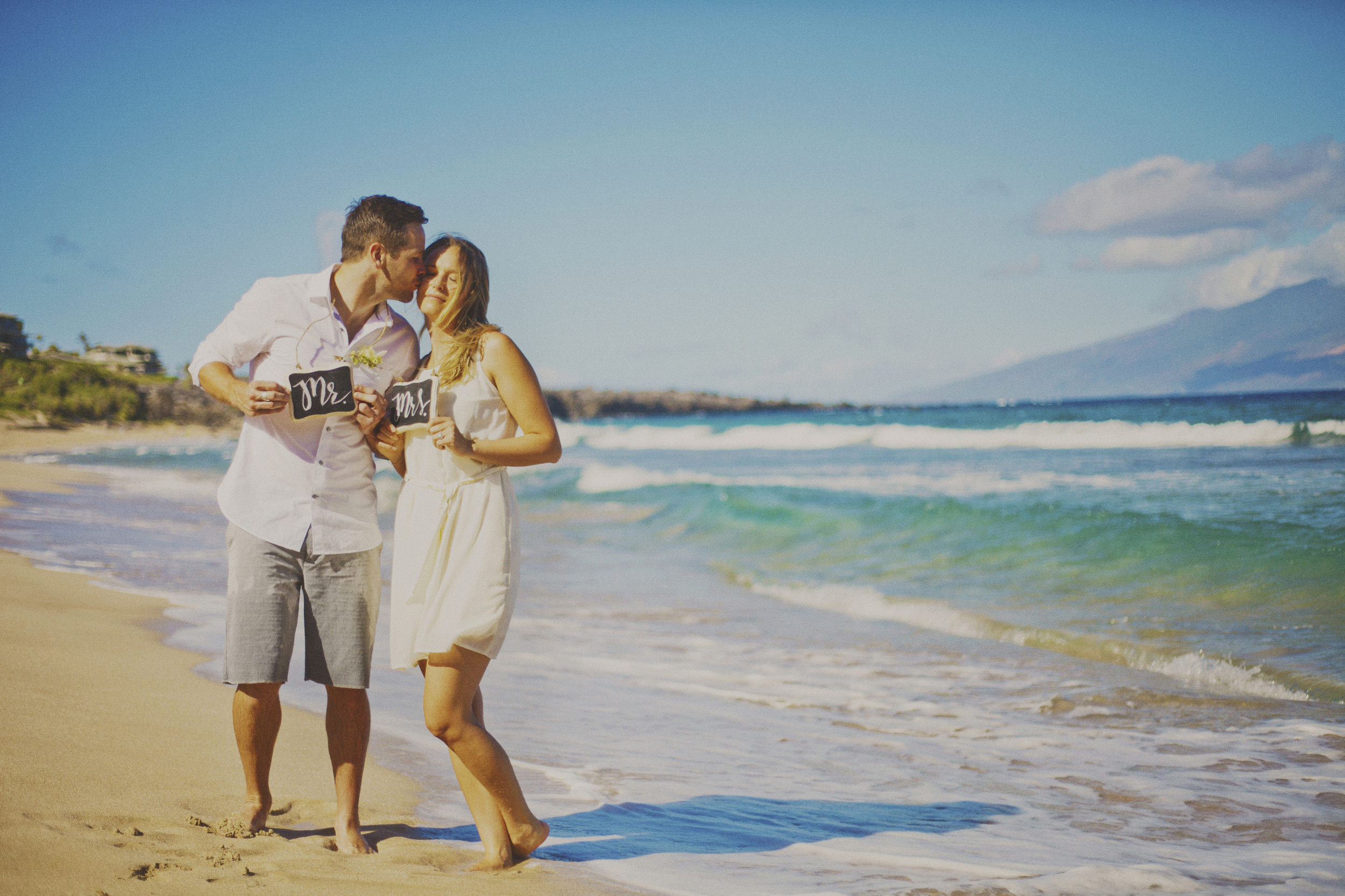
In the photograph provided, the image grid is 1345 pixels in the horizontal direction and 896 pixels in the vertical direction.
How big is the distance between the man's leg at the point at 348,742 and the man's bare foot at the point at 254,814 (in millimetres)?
Result: 233

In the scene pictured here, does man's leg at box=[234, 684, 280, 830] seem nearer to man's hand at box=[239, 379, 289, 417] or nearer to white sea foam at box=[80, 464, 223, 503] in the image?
man's hand at box=[239, 379, 289, 417]

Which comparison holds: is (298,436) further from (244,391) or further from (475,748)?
(475,748)

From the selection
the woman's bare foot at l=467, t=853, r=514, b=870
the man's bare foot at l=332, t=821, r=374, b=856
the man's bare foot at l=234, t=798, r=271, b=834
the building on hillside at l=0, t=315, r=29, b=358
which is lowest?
the woman's bare foot at l=467, t=853, r=514, b=870

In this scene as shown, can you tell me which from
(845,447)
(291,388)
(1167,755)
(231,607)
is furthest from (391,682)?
(845,447)

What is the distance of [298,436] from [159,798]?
53.8 inches

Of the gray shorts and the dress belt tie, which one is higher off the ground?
the dress belt tie

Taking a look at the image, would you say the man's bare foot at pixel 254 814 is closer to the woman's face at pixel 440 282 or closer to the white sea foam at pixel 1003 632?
the woman's face at pixel 440 282

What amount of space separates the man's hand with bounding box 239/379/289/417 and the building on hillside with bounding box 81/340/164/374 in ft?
219

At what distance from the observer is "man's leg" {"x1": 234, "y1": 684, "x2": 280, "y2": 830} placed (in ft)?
10.4

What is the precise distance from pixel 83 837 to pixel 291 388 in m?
1.45

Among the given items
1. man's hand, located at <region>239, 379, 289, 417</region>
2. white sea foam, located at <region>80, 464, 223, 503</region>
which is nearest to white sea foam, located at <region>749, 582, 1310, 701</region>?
man's hand, located at <region>239, 379, 289, 417</region>

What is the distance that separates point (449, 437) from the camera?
2908 millimetres

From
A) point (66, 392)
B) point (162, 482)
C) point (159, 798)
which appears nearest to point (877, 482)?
point (162, 482)

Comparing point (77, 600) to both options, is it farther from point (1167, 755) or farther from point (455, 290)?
point (1167, 755)
